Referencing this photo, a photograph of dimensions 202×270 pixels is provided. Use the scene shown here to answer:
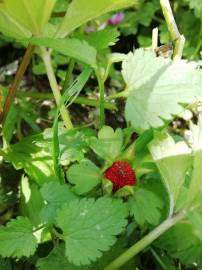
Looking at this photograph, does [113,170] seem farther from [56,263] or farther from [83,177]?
[56,263]

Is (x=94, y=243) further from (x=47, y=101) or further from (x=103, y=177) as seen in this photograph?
(x=47, y=101)

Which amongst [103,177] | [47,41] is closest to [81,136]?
[103,177]

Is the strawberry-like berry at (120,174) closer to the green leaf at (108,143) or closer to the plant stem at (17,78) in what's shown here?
the green leaf at (108,143)

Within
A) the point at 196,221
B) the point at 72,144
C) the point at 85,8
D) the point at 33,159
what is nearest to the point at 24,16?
the point at 85,8

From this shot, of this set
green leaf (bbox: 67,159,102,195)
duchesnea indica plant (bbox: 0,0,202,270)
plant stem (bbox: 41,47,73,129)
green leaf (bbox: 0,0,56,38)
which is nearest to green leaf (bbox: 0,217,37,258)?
duchesnea indica plant (bbox: 0,0,202,270)

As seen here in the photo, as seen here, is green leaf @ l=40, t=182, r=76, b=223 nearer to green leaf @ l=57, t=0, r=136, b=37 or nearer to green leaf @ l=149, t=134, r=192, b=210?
green leaf @ l=149, t=134, r=192, b=210

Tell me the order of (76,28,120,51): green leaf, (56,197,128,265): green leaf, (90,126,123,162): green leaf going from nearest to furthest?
(56,197,128,265): green leaf, (90,126,123,162): green leaf, (76,28,120,51): green leaf

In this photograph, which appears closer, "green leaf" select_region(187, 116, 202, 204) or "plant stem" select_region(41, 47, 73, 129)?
"green leaf" select_region(187, 116, 202, 204)
